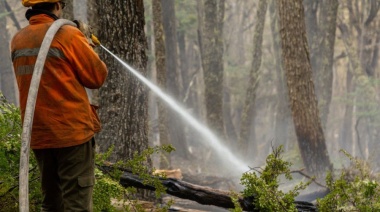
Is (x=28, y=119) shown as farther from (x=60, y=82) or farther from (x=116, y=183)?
(x=116, y=183)

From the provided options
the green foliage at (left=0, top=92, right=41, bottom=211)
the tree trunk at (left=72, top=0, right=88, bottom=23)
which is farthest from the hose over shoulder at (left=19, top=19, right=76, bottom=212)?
the tree trunk at (left=72, top=0, right=88, bottom=23)

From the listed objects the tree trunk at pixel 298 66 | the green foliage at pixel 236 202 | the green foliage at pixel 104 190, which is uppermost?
the tree trunk at pixel 298 66

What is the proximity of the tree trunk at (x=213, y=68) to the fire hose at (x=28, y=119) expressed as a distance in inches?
→ 652

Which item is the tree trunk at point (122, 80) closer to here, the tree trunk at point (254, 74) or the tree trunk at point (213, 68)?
the tree trunk at point (213, 68)

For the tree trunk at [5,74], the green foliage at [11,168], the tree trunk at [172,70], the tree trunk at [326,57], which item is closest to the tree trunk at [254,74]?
the tree trunk at [326,57]

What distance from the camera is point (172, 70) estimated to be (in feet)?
79.0

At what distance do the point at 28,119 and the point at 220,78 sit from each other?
17.3 meters

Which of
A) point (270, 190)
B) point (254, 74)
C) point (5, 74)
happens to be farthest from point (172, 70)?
point (270, 190)

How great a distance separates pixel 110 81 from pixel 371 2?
2087 cm

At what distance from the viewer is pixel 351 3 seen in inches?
1106

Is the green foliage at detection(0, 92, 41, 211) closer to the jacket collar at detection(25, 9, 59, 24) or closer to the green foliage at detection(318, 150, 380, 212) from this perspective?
the jacket collar at detection(25, 9, 59, 24)

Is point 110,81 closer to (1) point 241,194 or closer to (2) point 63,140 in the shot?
(1) point 241,194

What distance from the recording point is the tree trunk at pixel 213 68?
67.4 feet

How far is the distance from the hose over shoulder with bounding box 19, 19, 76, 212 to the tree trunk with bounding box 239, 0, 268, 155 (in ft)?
63.7
